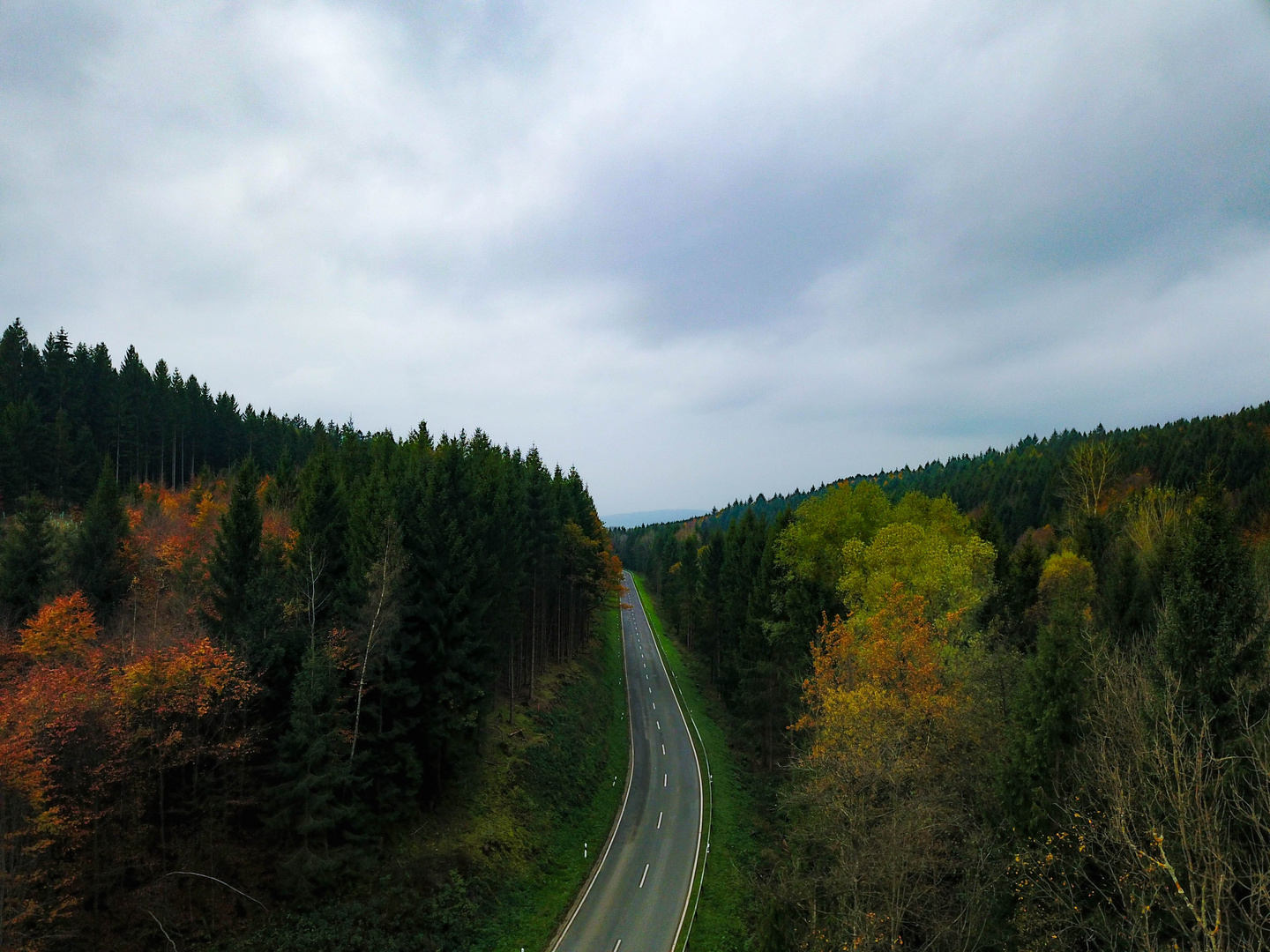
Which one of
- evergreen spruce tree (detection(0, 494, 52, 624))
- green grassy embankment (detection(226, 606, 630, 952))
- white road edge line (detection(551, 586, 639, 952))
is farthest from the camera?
evergreen spruce tree (detection(0, 494, 52, 624))

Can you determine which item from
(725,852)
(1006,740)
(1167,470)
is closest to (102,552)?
(725,852)

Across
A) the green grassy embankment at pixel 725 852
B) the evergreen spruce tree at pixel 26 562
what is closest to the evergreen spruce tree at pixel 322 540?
the evergreen spruce tree at pixel 26 562

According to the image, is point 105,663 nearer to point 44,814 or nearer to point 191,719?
point 191,719

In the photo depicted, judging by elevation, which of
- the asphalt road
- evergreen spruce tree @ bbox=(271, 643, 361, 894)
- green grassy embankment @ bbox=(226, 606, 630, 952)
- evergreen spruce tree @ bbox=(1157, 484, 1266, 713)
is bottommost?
the asphalt road

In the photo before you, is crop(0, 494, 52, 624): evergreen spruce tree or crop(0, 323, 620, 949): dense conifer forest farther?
crop(0, 494, 52, 624): evergreen spruce tree

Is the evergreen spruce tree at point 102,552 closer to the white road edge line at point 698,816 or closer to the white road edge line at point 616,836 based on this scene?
the white road edge line at point 616,836

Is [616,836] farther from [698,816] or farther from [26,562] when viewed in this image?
[26,562]

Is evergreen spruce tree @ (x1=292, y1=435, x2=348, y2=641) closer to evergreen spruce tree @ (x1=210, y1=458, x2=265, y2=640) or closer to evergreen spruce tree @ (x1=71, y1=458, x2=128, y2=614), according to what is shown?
evergreen spruce tree @ (x1=210, y1=458, x2=265, y2=640)

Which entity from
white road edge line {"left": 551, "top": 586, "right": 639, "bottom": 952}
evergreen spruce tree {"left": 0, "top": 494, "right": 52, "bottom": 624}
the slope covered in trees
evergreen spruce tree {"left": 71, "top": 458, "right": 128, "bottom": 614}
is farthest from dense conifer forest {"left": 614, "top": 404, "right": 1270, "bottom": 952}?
evergreen spruce tree {"left": 71, "top": 458, "right": 128, "bottom": 614}
